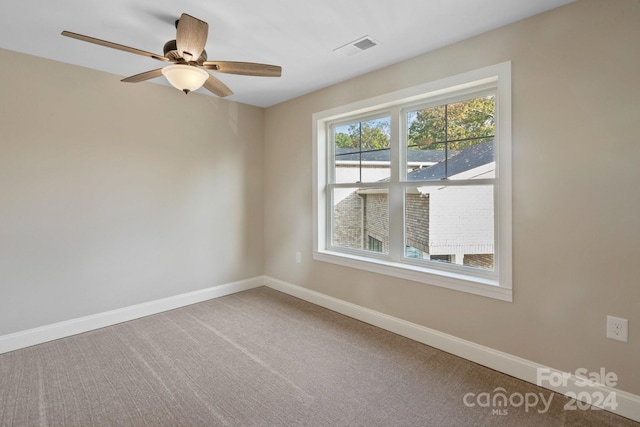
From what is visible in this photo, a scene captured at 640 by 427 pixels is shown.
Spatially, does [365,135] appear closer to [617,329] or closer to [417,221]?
[417,221]

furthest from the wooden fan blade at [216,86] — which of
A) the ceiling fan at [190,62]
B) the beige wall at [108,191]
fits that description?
the beige wall at [108,191]

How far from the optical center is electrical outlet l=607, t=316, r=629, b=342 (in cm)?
182

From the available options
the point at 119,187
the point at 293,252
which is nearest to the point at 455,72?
the point at 293,252

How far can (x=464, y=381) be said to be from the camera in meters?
2.16

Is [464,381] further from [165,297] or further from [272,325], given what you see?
[165,297]

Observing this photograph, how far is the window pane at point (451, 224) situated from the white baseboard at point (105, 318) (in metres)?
2.46

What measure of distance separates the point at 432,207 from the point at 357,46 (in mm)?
1533

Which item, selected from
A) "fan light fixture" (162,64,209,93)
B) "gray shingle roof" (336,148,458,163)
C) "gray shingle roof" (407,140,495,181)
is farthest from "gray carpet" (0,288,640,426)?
"fan light fixture" (162,64,209,93)

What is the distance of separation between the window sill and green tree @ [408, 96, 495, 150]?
1.11 m

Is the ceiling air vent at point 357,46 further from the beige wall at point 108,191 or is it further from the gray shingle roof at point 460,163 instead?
the beige wall at point 108,191

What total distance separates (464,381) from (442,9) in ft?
8.35

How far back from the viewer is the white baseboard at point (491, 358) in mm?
1834

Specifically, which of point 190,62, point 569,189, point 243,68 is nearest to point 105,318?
point 190,62

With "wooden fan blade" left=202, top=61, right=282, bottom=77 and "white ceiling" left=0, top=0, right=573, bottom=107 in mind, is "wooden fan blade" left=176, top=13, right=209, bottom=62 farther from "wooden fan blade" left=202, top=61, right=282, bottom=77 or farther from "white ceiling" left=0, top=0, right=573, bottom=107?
"white ceiling" left=0, top=0, right=573, bottom=107
